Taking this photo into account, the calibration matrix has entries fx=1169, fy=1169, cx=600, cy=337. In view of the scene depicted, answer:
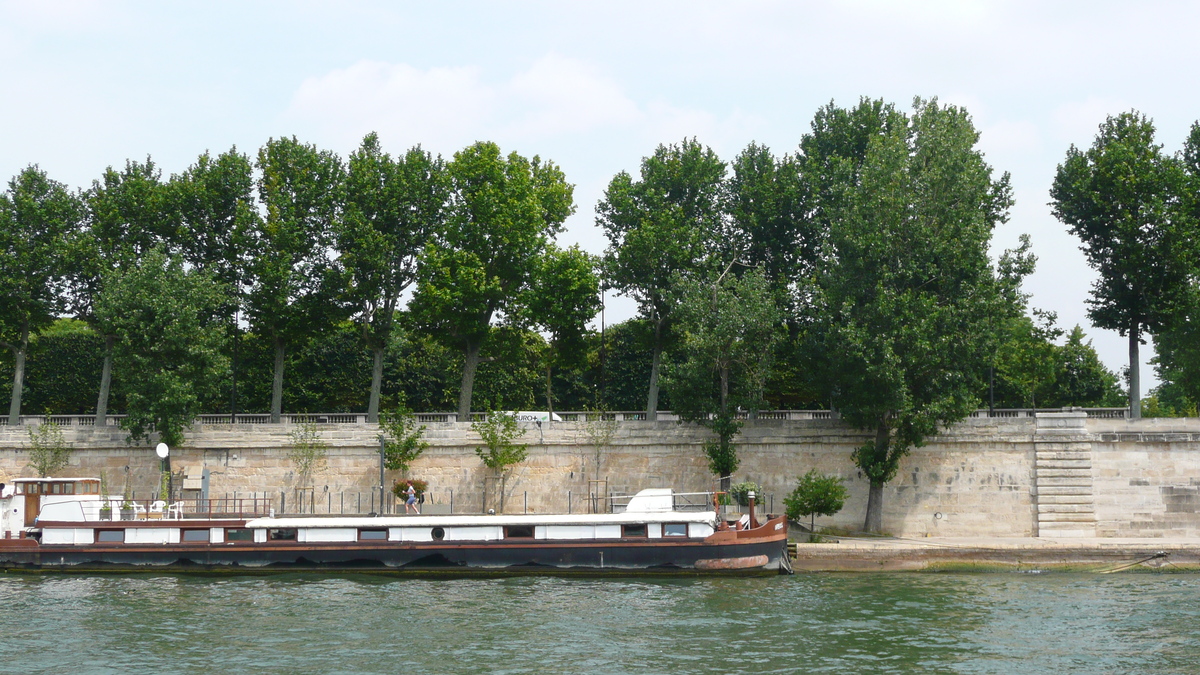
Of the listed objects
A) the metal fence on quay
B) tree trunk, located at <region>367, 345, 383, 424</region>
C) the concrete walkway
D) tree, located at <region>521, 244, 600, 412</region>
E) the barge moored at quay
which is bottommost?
the concrete walkway

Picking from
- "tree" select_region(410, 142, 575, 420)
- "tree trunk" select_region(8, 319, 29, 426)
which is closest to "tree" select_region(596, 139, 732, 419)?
"tree" select_region(410, 142, 575, 420)

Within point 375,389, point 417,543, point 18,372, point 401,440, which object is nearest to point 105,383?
point 18,372

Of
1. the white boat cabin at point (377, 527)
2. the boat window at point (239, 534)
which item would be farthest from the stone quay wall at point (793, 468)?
the boat window at point (239, 534)

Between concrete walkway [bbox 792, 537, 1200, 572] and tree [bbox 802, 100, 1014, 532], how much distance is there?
4963 millimetres

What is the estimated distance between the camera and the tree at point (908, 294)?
4172 centimetres

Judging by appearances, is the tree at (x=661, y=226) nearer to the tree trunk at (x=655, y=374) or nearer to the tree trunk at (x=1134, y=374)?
the tree trunk at (x=655, y=374)

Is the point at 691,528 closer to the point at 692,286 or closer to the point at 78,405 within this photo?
the point at 692,286

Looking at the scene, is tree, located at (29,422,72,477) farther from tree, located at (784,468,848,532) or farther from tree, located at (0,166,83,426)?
tree, located at (784,468,848,532)

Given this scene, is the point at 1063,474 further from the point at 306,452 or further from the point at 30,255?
the point at 30,255

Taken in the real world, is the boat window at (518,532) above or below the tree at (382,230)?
below

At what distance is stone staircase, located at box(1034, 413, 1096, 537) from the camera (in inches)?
1748

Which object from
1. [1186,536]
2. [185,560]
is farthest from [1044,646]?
[185,560]

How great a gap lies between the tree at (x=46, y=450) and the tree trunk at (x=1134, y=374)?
143ft

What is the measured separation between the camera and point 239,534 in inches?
1485
